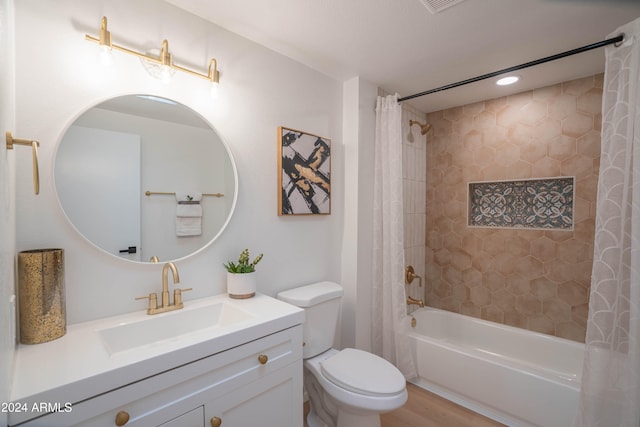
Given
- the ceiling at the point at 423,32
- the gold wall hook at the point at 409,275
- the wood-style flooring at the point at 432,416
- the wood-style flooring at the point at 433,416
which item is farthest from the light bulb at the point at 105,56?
the gold wall hook at the point at 409,275

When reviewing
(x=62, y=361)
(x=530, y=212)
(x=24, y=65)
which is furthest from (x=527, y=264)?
(x=24, y=65)

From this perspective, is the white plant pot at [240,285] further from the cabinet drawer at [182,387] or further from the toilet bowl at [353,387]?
the toilet bowl at [353,387]

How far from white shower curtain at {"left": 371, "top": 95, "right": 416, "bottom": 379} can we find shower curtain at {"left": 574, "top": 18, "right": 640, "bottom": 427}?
1.07 metres

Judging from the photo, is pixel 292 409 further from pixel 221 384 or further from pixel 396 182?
pixel 396 182

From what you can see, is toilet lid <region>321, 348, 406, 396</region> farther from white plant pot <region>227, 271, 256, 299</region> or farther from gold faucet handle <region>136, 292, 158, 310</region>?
gold faucet handle <region>136, 292, 158, 310</region>

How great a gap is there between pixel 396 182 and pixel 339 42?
1.04 m

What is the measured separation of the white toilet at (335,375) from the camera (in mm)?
1471

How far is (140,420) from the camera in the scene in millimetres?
903

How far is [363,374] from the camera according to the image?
160cm

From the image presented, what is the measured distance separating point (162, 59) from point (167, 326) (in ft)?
4.05

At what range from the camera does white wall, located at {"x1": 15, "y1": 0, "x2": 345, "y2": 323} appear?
110 centimetres

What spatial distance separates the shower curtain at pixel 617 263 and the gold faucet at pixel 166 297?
2.04m

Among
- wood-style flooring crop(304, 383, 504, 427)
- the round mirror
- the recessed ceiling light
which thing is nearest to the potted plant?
the round mirror

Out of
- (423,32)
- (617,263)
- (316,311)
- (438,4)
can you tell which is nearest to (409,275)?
(316,311)
